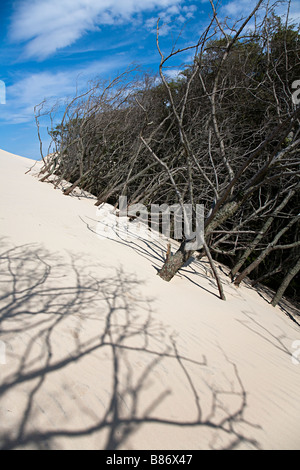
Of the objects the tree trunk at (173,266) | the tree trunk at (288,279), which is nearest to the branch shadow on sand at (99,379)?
the tree trunk at (173,266)

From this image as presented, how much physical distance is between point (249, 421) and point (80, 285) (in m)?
2.19

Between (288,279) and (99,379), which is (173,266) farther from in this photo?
(288,279)

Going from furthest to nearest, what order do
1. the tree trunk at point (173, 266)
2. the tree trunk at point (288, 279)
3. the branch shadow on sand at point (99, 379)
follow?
the tree trunk at point (288, 279)
the tree trunk at point (173, 266)
the branch shadow on sand at point (99, 379)

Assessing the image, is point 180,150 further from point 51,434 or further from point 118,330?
point 51,434

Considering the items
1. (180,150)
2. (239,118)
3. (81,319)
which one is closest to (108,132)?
(180,150)

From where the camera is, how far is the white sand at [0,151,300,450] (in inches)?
63.4

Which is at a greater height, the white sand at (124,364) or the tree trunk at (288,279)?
the tree trunk at (288,279)

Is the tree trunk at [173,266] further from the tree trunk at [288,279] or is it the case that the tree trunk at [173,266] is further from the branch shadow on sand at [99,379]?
the tree trunk at [288,279]

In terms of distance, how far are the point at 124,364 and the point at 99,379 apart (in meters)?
0.29

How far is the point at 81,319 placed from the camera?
2516 mm

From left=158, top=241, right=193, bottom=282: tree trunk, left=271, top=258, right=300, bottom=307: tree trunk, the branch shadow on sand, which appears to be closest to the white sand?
the branch shadow on sand

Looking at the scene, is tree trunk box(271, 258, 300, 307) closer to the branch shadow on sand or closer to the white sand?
the white sand

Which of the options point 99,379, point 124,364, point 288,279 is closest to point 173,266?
point 124,364

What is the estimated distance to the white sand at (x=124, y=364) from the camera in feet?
5.28
